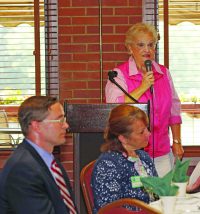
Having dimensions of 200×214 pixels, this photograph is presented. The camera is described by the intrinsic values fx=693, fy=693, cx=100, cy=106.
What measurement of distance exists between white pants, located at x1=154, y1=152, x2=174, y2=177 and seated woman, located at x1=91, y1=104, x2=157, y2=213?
23.8 inches

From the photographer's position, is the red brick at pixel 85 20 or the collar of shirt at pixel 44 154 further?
the red brick at pixel 85 20

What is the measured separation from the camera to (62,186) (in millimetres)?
3131

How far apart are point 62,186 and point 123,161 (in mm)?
496

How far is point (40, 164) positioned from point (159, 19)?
299 centimetres

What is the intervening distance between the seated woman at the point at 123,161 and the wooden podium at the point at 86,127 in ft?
1.08

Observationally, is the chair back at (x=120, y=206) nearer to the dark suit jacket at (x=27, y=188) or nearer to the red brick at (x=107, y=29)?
the dark suit jacket at (x=27, y=188)

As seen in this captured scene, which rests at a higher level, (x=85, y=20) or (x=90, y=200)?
(x=85, y=20)

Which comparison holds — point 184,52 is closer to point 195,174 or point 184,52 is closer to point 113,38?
point 113,38

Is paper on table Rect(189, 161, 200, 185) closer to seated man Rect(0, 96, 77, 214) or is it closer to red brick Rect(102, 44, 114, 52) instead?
seated man Rect(0, 96, 77, 214)

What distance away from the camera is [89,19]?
5578 millimetres

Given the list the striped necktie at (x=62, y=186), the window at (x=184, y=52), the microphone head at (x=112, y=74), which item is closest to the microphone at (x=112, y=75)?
the microphone head at (x=112, y=74)

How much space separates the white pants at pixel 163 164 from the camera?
432cm

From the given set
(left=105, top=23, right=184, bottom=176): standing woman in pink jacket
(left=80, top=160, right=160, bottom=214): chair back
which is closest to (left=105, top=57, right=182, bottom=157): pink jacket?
(left=105, top=23, right=184, bottom=176): standing woman in pink jacket

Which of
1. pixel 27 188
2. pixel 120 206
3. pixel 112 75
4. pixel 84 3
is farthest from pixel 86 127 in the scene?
pixel 84 3
